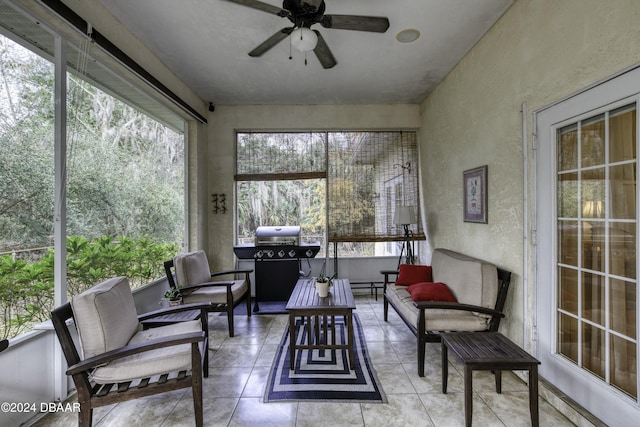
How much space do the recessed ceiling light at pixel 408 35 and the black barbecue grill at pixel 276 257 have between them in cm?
262

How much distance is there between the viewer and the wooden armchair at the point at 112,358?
61.9 inches

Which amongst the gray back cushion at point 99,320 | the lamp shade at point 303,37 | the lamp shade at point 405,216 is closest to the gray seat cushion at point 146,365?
the gray back cushion at point 99,320

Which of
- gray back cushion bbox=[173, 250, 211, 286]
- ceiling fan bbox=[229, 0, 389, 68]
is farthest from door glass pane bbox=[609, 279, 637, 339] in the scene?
gray back cushion bbox=[173, 250, 211, 286]

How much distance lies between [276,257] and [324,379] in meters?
2.02

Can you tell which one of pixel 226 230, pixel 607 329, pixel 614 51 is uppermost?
pixel 614 51

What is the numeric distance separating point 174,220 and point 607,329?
13.7ft

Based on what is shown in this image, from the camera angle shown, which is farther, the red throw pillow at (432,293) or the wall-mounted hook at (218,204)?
the wall-mounted hook at (218,204)

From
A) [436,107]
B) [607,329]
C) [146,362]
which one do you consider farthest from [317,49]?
[607,329]

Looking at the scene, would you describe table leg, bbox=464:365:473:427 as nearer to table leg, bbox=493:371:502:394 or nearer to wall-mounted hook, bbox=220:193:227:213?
table leg, bbox=493:371:502:394

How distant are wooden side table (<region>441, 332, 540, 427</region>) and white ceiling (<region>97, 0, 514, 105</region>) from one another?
261 cm

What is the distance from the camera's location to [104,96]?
8.57 feet

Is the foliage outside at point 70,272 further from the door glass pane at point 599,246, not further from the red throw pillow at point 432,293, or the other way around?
Answer: the door glass pane at point 599,246

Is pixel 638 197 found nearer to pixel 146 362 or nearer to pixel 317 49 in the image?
pixel 317 49

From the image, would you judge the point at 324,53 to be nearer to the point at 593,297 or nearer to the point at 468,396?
the point at 593,297
